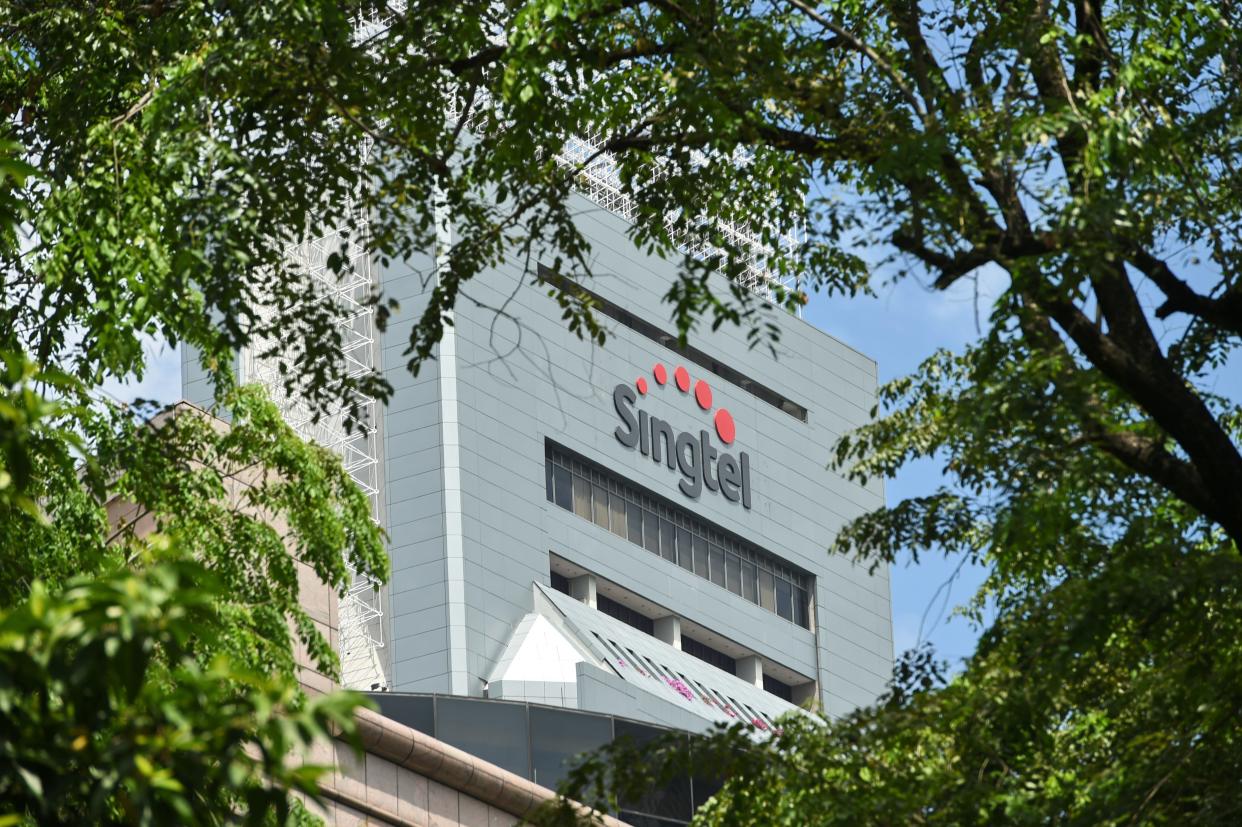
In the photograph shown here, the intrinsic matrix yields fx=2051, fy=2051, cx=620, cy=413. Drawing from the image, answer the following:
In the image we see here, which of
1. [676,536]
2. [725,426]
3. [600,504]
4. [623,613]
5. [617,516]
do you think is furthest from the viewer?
[725,426]

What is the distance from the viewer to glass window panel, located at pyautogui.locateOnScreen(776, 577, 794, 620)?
9612 cm

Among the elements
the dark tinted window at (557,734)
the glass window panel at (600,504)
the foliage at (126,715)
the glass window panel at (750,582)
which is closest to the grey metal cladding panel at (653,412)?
the glass window panel at (750,582)

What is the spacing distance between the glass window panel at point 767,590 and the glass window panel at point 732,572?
5.40ft

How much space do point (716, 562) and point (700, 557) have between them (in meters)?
1.29

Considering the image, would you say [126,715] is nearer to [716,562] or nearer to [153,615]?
[153,615]

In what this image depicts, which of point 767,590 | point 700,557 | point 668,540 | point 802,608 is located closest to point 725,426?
point 700,557

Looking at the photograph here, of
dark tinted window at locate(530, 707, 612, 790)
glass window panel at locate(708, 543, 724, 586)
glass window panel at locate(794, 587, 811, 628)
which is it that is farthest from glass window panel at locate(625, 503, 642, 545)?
dark tinted window at locate(530, 707, 612, 790)

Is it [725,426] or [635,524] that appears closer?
[635,524]

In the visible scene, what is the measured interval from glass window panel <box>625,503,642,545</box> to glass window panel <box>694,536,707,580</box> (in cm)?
361

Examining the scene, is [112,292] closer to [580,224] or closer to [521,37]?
[521,37]

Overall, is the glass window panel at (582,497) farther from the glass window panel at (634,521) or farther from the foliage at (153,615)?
the foliage at (153,615)

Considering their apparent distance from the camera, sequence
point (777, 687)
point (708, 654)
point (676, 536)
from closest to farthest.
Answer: point (676, 536) → point (708, 654) → point (777, 687)

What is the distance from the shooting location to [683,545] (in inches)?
3607

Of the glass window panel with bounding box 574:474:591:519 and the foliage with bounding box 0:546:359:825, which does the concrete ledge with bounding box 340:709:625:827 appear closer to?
the foliage with bounding box 0:546:359:825
